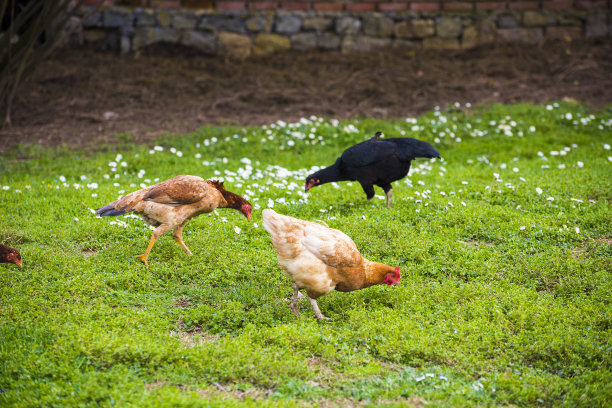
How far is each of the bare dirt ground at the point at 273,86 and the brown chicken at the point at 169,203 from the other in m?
5.21

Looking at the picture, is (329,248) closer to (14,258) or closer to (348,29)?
(14,258)

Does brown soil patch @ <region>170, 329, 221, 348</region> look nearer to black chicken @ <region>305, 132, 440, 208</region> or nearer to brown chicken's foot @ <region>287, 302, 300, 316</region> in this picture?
brown chicken's foot @ <region>287, 302, 300, 316</region>

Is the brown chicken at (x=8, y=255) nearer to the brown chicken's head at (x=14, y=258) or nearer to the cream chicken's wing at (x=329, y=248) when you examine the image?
the brown chicken's head at (x=14, y=258)

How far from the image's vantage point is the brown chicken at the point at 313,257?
4867 mm

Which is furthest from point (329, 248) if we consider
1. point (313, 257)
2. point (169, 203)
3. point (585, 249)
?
point (585, 249)

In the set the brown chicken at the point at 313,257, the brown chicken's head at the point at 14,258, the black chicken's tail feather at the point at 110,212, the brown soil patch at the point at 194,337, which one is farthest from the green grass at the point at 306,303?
the black chicken's tail feather at the point at 110,212

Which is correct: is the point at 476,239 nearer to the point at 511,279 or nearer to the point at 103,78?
the point at 511,279

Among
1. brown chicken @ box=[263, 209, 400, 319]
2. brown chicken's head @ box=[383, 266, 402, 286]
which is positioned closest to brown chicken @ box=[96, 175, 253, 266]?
brown chicken @ box=[263, 209, 400, 319]

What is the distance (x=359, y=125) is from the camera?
11258 millimetres

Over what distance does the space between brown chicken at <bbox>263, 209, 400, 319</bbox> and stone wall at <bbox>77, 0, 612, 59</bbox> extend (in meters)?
10.4

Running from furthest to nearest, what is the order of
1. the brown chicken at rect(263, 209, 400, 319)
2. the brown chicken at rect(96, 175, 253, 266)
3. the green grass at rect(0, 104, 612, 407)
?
the brown chicken at rect(96, 175, 253, 266) < the brown chicken at rect(263, 209, 400, 319) < the green grass at rect(0, 104, 612, 407)

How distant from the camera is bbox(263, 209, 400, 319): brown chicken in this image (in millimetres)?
4867

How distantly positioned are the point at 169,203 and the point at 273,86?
812 centimetres

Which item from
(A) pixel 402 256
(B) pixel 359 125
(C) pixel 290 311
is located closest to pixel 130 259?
(C) pixel 290 311
